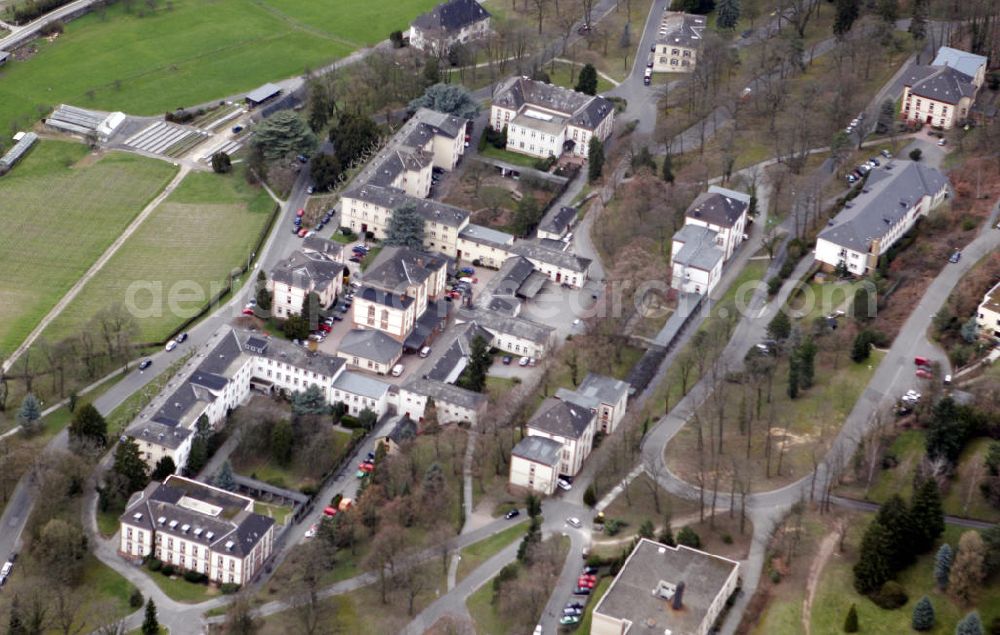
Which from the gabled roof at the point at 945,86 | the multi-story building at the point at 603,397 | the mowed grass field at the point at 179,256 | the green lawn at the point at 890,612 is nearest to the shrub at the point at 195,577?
the mowed grass field at the point at 179,256

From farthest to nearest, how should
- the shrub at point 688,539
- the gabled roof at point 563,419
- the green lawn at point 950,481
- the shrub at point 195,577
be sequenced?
the gabled roof at point 563,419 → the shrub at point 195,577 → the shrub at point 688,539 → the green lawn at point 950,481

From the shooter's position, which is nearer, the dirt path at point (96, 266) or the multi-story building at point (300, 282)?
the dirt path at point (96, 266)

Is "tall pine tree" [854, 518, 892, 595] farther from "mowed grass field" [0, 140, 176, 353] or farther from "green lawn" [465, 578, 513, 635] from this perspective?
"mowed grass field" [0, 140, 176, 353]

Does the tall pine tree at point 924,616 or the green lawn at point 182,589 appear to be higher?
the tall pine tree at point 924,616

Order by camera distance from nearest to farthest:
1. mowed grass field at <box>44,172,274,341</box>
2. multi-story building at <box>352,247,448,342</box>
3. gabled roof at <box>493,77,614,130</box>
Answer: multi-story building at <box>352,247,448,342</box>
mowed grass field at <box>44,172,274,341</box>
gabled roof at <box>493,77,614,130</box>

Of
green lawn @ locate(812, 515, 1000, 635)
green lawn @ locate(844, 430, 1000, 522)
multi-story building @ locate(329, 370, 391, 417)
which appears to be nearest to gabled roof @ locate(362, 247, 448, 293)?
multi-story building @ locate(329, 370, 391, 417)

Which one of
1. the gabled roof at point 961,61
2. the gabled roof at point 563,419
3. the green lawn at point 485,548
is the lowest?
the green lawn at point 485,548

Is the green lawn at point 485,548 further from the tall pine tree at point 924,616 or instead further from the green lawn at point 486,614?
the tall pine tree at point 924,616
